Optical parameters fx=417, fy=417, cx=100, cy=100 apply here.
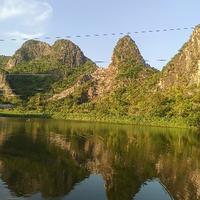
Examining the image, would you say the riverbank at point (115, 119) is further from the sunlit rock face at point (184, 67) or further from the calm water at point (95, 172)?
the calm water at point (95, 172)

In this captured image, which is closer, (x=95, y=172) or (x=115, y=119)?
(x=95, y=172)

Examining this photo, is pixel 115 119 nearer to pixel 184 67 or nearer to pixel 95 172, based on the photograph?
pixel 184 67

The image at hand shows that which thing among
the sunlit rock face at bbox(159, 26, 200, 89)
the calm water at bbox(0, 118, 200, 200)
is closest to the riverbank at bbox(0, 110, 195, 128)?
the sunlit rock face at bbox(159, 26, 200, 89)

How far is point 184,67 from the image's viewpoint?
186 meters

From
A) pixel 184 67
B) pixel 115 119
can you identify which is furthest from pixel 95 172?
pixel 184 67

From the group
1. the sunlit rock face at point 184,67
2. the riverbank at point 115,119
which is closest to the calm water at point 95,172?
the riverbank at point 115,119

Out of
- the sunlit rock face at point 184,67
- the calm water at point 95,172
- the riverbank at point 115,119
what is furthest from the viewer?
the sunlit rock face at point 184,67

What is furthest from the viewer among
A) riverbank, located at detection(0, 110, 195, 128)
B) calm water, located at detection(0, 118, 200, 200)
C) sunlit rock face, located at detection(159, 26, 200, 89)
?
sunlit rock face, located at detection(159, 26, 200, 89)

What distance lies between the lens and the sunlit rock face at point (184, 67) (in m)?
175

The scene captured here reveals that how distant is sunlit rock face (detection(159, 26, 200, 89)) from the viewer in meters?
175

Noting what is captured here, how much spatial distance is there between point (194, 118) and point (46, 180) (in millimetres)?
82105

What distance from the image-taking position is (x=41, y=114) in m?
161

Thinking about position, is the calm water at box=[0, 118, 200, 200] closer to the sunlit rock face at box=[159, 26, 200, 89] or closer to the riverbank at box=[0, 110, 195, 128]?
the riverbank at box=[0, 110, 195, 128]

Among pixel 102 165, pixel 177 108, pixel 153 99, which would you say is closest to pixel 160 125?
pixel 177 108
